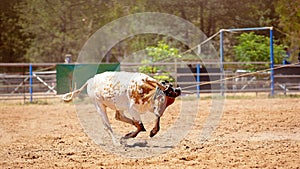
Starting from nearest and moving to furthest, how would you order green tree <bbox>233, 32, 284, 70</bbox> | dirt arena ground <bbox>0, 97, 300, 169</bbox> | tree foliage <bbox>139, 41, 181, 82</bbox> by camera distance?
dirt arena ground <bbox>0, 97, 300, 169</bbox> → tree foliage <bbox>139, 41, 181, 82</bbox> → green tree <bbox>233, 32, 284, 70</bbox>

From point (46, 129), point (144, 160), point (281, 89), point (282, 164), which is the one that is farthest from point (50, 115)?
point (281, 89)

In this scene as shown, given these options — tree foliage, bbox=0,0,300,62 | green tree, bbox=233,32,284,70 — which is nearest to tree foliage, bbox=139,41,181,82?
green tree, bbox=233,32,284,70

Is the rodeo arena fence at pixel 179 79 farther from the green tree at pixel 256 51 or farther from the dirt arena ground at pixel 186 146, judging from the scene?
the dirt arena ground at pixel 186 146

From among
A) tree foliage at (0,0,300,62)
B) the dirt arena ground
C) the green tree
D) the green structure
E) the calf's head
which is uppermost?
tree foliage at (0,0,300,62)

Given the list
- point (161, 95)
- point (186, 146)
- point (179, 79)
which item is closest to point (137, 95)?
point (161, 95)

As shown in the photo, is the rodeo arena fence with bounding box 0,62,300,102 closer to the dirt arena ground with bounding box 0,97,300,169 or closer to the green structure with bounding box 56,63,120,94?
the green structure with bounding box 56,63,120,94

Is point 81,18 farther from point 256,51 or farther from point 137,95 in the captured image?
point 137,95

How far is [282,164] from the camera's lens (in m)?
5.57

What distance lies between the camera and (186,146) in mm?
7273

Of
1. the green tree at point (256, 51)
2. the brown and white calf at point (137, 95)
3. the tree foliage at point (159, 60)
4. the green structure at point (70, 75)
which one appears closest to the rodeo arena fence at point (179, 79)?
the green structure at point (70, 75)

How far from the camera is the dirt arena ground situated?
5977 mm

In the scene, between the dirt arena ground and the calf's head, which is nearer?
the dirt arena ground

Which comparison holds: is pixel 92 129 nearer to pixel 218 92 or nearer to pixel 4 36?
pixel 218 92

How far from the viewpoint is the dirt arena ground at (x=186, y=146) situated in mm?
5977
